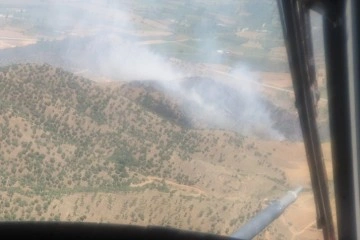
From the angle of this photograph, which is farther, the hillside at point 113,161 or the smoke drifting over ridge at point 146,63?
the smoke drifting over ridge at point 146,63

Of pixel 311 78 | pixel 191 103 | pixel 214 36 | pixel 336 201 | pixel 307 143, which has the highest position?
pixel 311 78

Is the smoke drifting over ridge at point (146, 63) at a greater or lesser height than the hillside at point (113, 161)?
lesser

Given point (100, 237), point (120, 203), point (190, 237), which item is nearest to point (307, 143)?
point (190, 237)

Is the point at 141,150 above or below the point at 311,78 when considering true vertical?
below

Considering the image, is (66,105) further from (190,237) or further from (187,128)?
(190,237)

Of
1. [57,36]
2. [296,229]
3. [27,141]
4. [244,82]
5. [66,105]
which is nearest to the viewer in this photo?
[296,229]

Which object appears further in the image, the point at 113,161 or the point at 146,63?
the point at 146,63
